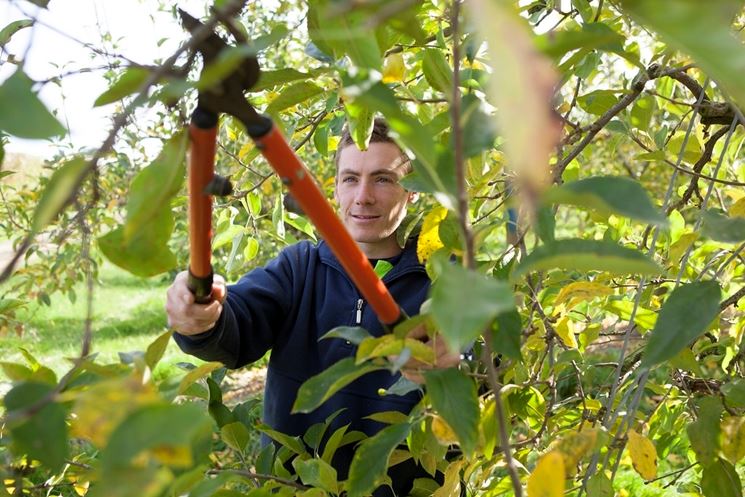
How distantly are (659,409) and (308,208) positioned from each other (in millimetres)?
1066

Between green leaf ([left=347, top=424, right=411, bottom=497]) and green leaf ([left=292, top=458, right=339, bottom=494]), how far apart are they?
25 centimetres

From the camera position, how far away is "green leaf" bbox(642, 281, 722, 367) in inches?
28.3

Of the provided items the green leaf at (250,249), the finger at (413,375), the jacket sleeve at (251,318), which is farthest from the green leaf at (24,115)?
the green leaf at (250,249)

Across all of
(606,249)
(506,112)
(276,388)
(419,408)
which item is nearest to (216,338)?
(276,388)

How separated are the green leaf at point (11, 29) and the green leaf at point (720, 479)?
3.41 ft

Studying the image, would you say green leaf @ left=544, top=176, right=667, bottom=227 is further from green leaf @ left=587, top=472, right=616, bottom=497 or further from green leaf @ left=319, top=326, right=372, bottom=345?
green leaf @ left=587, top=472, right=616, bottom=497

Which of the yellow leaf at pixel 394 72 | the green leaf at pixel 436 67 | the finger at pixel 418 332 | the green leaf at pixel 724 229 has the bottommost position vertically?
the finger at pixel 418 332

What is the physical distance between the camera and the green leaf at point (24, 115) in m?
0.44

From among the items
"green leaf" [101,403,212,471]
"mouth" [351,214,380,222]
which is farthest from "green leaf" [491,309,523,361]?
"mouth" [351,214,380,222]

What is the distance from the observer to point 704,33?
36 centimetres

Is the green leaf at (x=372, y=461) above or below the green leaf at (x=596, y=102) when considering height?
below

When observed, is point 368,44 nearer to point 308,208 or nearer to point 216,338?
point 308,208

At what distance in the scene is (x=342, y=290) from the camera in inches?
79.3

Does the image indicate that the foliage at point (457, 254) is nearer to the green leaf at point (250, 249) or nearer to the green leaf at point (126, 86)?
the green leaf at point (126, 86)
